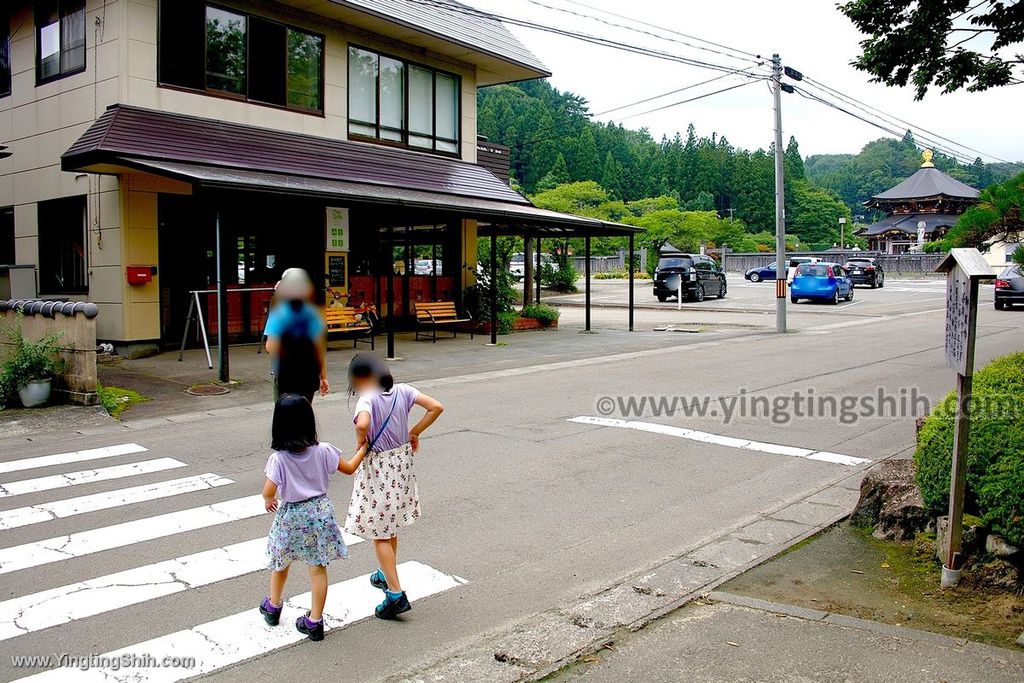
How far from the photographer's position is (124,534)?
6.39 metres

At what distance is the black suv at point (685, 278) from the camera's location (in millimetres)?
37250

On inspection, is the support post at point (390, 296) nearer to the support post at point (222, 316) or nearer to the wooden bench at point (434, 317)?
the wooden bench at point (434, 317)

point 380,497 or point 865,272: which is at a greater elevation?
point 865,272

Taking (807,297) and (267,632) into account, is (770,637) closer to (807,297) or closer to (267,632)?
(267,632)

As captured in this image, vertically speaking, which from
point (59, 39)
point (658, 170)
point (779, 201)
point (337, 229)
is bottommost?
point (337, 229)

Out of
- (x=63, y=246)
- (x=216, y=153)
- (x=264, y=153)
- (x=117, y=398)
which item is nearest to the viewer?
(x=117, y=398)

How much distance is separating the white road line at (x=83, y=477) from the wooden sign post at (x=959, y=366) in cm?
685

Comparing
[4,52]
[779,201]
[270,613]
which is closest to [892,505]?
[270,613]

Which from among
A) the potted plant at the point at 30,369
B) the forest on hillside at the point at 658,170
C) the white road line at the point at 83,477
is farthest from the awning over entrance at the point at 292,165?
the forest on hillside at the point at 658,170

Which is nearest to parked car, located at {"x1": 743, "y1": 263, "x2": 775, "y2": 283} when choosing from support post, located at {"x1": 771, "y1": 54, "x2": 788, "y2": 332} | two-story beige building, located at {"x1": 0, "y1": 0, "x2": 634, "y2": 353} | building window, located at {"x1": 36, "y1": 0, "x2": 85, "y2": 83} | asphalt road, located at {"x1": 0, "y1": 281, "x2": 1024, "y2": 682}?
support post, located at {"x1": 771, "y1": 54, "x2": 788, "y2": 332}

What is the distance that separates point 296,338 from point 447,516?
93.5 inches

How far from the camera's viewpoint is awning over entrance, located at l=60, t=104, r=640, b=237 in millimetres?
14617

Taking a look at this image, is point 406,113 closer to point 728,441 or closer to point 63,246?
point 63,246

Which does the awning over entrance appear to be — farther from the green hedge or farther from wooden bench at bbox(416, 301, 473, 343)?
the green hedge
